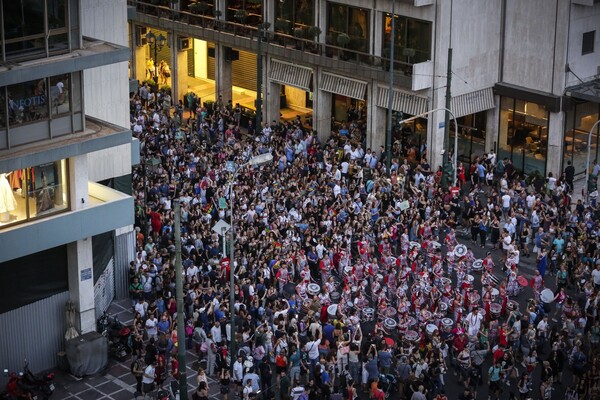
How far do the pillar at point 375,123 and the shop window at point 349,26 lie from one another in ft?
7.99

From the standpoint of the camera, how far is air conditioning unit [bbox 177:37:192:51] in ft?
230

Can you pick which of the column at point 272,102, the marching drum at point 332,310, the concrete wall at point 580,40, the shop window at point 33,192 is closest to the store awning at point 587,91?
the concrete wall at point 580,40

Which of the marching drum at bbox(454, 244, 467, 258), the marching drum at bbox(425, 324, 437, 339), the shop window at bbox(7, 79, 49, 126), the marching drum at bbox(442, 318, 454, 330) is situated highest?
the shop window at bbox(7, 79, 49, 126)

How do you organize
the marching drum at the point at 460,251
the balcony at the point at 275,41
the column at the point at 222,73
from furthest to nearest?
the column at the point at 222,73, the balcony at the point at 275,41, the marching drum at the point at 460,251

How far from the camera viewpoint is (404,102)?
58000 millimetres

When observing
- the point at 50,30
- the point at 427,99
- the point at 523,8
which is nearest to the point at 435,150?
the point at 427,99

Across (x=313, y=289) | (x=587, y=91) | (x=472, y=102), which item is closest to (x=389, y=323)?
(x=313, y=289)

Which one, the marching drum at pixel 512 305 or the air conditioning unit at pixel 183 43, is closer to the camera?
the marching drum at pixel 512 305

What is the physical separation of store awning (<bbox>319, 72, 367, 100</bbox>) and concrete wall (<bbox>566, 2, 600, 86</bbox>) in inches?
402

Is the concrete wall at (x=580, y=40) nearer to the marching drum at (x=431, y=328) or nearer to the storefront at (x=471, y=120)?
the storefront at (x=471, y=120)

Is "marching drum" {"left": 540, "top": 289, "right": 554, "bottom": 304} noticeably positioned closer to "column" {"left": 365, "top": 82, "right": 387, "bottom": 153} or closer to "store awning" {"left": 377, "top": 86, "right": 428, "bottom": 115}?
"store awning" {"left": 377, "top": 86, "right": 428, "bottom": 115}

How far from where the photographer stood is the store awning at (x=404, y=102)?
57.2 metres

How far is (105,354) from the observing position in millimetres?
38812

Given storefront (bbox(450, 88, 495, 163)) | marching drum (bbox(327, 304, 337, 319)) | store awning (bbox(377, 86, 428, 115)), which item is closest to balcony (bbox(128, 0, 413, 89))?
store awning (bbox(377, 86, 428, 115))
